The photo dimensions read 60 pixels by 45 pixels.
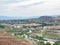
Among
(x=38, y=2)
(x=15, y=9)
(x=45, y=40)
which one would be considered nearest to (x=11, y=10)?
(x=15, y=9)

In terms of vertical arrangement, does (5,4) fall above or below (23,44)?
above

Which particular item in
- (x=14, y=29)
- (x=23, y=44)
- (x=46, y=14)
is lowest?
(x=23, y=44)

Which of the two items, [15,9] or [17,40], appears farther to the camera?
[15,9]

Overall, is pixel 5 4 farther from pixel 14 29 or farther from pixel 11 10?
pixel 14 29

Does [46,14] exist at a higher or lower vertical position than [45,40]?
higher

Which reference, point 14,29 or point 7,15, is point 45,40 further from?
point 7,15

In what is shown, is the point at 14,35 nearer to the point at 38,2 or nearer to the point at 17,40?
the point at 17,40

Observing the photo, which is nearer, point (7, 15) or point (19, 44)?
point (19, 44)

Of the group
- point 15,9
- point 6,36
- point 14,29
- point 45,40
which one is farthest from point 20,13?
point 45,40
